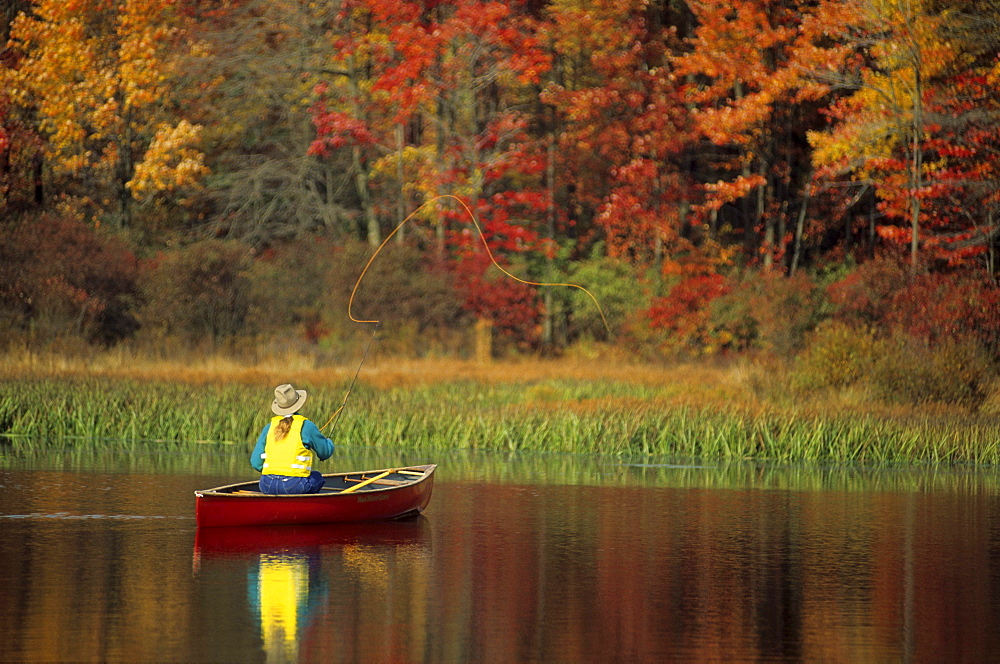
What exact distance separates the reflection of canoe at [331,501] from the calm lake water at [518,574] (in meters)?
0.20

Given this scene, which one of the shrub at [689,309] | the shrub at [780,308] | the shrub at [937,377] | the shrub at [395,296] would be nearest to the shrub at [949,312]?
the shrub at [937,377]

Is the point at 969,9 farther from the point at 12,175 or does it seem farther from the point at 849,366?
the point at 12,175

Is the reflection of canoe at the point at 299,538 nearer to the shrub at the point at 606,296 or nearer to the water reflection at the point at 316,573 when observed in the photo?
the water reflection at the point at 316,573

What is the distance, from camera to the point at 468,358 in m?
36.2

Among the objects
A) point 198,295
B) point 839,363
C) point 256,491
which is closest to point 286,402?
point 256,491

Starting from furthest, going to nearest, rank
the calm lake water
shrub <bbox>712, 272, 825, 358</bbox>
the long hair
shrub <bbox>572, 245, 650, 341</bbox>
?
shrub <bbox>572, 245, 650, 341</bbox>
shrub <bbox>712, 272, 825, 358</bbox>
the long hair
the calm lake water

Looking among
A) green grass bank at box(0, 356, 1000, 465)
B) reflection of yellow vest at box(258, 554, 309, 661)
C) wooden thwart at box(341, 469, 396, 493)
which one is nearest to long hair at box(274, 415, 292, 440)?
wooden thwart at box(341, 469, 396, 493)

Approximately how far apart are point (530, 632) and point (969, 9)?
86.2ft

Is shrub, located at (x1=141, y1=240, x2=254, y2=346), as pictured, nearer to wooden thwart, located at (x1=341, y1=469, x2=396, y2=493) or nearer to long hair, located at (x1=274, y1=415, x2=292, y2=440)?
wooden thwart, located at (x1=341, y1=469, x2=396, y2=493)

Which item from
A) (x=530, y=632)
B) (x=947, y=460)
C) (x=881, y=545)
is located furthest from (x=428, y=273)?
(x=530, y=632)

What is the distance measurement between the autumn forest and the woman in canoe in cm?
1792

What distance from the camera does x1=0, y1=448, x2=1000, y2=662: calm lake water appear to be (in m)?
9.98

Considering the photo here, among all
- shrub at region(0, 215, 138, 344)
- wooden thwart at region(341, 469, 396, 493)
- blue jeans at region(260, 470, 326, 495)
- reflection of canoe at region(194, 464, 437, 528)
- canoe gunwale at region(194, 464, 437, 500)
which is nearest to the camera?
canoe gunwale at region(194, 464, 437, 500)

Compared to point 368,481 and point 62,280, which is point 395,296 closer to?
point 62,280
